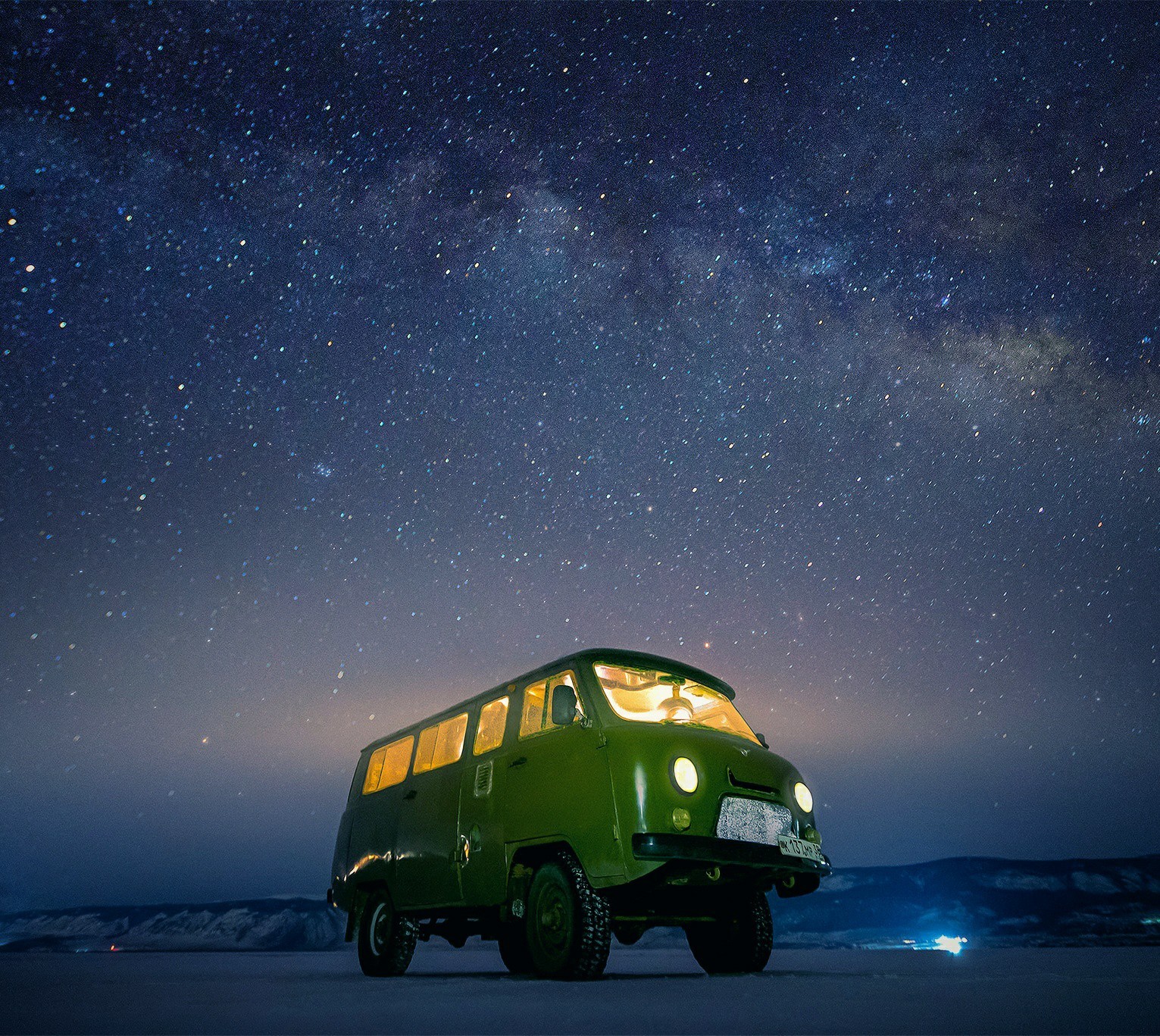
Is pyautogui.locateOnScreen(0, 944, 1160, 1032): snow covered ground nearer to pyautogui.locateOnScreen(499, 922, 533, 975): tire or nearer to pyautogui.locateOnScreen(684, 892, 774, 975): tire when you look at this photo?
pyautogui.locateOnScreen(684, 892, 774, 975): tire

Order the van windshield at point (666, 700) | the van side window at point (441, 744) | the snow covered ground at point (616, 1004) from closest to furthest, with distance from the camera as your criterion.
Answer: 1. the snow covered ground at point (616, 1004)
2. the van windshield at point (666, 700)
3. the van side window at point (441, 744)

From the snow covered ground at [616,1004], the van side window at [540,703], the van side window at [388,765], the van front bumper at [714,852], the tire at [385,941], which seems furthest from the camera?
the van side window at [388,765]

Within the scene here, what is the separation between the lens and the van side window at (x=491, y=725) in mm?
7479

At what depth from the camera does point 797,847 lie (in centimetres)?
642

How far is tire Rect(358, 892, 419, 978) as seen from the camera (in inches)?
325

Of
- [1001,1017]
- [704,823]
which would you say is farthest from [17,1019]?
[1001,1017]

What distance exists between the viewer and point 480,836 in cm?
712

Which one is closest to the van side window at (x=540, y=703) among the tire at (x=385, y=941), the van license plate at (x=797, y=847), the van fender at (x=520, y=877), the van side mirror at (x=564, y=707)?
the van side mirror at (x=564, y=707)

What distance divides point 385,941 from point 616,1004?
16.1 ft

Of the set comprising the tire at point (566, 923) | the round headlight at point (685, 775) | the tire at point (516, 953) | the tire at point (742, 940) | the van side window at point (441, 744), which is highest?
the van side window at point (441, 744)

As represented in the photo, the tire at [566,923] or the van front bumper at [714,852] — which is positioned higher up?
the van front bumper at [714,852]

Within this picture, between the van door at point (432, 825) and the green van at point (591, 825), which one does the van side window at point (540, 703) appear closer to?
the green van at point (591, 825)

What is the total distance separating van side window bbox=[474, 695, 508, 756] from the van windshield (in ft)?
4.27

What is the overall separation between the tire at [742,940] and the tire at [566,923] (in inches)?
71.1
